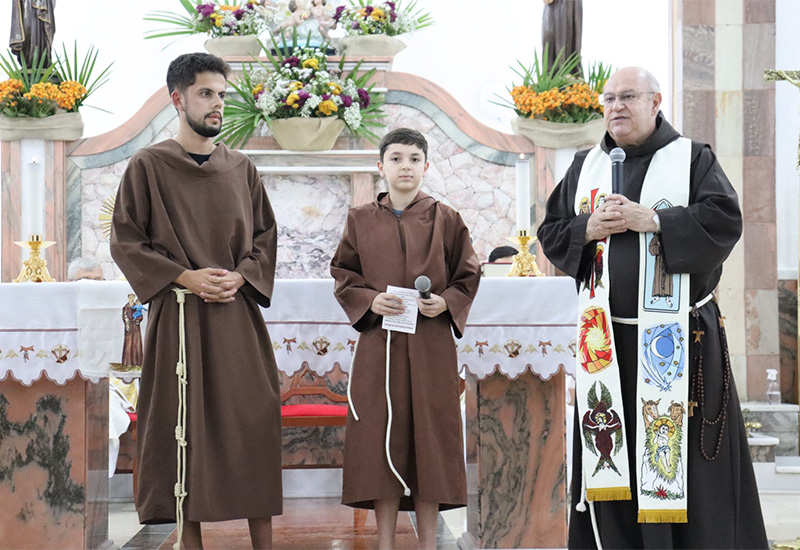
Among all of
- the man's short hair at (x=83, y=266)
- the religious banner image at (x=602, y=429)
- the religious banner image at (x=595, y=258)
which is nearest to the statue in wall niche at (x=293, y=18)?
the man's short hair at (x=83, y=266)

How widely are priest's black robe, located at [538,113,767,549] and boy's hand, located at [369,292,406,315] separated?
24.3 inches

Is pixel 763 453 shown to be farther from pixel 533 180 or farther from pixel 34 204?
pixel 34 204

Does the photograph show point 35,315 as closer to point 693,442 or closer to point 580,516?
point 580,516

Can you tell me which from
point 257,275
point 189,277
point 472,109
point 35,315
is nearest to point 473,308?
point 257,275

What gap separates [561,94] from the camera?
650 centimetres

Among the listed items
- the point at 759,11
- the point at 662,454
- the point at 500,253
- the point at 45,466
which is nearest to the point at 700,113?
the point at 759,11

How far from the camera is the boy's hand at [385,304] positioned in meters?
3.67

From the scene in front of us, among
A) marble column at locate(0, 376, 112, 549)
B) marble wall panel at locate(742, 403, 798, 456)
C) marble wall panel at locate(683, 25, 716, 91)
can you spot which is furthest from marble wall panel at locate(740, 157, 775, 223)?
marble column at locate(0, 376, 112, 549)

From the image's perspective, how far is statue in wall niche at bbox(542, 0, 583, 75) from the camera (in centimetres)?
675

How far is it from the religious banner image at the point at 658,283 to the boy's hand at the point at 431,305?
758 mm

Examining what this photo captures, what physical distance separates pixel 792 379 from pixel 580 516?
490 cm

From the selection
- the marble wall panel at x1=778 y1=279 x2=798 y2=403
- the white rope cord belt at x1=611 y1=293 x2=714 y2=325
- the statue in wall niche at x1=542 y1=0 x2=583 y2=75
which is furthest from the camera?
the marble wall panel at x1=778 y1=279 x2=798 y2=403

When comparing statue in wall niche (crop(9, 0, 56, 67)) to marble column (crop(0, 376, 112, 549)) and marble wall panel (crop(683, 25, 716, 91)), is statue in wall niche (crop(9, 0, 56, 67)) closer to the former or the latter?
marble column (crop(0, 376, 112, 549))

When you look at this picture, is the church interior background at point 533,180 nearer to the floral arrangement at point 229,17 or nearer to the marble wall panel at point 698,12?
the marble wall panel at point 698,12
